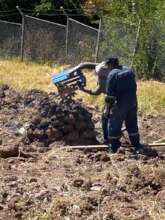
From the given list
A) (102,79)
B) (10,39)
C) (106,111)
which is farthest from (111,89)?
(10,39)

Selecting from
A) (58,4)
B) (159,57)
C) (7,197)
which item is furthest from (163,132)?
(58,4)

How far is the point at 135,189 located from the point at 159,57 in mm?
13430

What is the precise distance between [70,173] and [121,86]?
2.29 meters

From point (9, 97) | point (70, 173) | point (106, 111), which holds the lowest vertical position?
point (9, 97)

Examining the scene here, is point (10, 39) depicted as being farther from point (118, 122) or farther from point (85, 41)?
point (118, 122)

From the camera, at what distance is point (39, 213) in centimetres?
762

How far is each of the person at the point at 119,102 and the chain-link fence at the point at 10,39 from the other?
15.5 meters

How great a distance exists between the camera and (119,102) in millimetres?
11789

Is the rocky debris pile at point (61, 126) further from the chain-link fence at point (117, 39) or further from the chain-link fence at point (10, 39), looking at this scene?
the chain-link fence at point (10, 39)

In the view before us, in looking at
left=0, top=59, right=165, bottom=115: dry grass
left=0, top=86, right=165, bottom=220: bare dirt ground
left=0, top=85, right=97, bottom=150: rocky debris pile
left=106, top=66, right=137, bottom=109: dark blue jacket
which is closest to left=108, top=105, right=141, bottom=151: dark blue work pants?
left=106, top=66, right=137, bottom=109: dark blue jacket

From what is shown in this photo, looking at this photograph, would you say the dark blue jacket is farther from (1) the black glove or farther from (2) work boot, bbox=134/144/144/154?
(2) work boot, bbox=134/144/144/154

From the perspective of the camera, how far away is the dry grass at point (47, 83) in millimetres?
17062

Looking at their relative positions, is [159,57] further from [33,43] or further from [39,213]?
[39,213]

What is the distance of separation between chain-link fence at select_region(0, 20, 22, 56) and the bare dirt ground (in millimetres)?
12216
